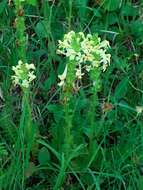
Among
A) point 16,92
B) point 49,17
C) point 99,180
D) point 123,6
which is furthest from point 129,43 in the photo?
point 99,180

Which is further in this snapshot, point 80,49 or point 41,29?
point 41,29

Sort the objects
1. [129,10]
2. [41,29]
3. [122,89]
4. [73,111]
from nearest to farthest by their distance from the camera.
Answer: [73,111], [122,89], [41,29], [129,10]

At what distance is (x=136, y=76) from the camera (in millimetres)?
3357

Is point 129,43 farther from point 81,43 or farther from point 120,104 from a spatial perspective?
point 81,43

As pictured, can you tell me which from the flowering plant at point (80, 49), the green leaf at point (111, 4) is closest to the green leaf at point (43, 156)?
the flowering plant at point (80, 49)

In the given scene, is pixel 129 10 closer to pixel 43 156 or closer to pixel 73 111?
pixel 73 111

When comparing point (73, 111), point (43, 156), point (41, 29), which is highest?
point (41, 29)

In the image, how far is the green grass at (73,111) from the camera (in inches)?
114

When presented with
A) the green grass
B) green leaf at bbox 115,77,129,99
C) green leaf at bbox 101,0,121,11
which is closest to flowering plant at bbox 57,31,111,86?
the green grass

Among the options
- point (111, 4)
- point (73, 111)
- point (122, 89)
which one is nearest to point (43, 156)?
point (73, 111)

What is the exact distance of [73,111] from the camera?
289cm

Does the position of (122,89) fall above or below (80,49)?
below

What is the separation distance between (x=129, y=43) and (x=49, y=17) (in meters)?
0.53

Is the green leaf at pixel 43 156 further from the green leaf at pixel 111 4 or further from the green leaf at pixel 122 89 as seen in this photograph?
the green leaf at pixel 111 4
